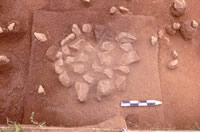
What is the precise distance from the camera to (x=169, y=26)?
360 cm

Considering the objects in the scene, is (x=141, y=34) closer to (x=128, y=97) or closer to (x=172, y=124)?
(x=128, y=97)

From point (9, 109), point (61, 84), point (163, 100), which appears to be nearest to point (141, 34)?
point (163, 100)

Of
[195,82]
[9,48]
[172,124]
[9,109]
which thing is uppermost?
[9,48]

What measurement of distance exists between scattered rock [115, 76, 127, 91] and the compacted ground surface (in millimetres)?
19

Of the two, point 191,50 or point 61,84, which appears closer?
point 61,84

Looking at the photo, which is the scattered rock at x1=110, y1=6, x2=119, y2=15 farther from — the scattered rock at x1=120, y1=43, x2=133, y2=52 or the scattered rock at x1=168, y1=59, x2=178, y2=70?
the scattered rock at x1=168, y1=59, x2=178, y2=70

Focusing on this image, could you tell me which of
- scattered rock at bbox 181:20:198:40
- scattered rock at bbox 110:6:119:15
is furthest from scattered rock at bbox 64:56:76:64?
scattered rock at bbox 181:20:198:40

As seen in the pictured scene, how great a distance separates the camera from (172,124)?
348 cm

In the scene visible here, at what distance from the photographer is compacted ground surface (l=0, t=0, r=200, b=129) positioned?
3.38m

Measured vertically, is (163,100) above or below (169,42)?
below

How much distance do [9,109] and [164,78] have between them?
1.90 metres

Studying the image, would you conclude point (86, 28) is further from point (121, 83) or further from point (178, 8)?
point (178, 8)

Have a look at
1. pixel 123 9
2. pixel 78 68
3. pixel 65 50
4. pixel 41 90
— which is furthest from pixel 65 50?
pixel 123 9

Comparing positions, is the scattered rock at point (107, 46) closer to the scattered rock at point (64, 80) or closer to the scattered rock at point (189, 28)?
the scattered rock at point (64, 80)
